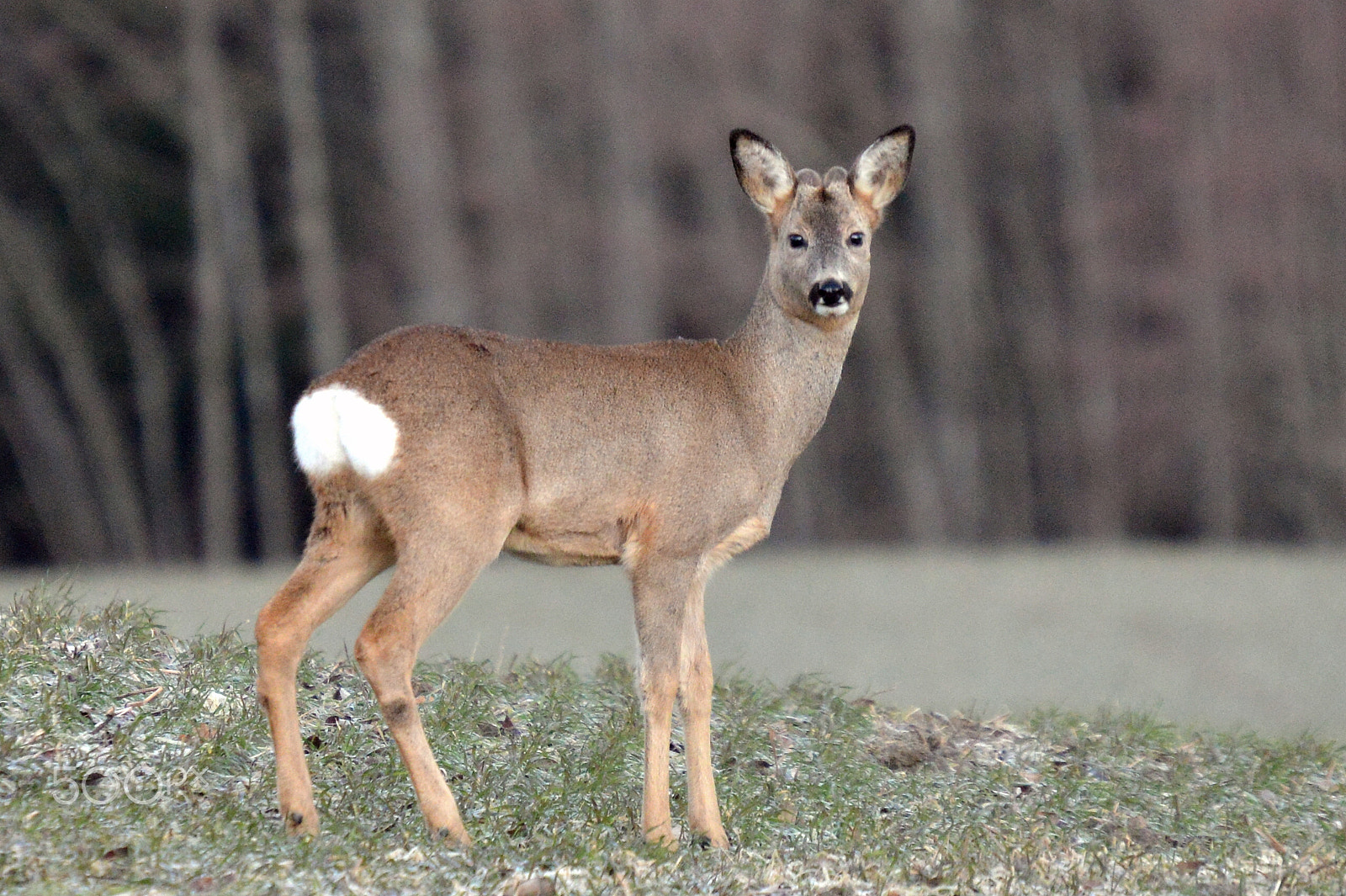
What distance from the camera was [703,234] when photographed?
29.7 metres

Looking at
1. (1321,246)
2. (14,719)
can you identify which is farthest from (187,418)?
(14,719)

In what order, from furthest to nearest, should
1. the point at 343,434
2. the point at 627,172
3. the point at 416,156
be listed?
the point at 627,172 < the point at 416,156 < the point at 343,434

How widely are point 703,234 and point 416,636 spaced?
79.6 feet

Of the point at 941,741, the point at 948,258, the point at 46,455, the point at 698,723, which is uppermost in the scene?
the point at 698,723

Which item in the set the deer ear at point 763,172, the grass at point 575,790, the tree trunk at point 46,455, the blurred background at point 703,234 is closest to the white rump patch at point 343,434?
the grass at point 575,790

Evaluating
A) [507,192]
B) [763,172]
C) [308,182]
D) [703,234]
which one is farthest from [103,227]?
[763,172]

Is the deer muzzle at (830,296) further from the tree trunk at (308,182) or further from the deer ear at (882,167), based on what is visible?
the tree trunk at (308,182)

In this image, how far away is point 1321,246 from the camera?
28672mm

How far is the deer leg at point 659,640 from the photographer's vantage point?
6.19 metres

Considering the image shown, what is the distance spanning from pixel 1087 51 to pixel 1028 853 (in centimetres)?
2605

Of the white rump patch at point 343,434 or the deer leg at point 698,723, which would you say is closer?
the white rump patch at point 343,434

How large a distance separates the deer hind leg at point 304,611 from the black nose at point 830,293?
1.79 meters

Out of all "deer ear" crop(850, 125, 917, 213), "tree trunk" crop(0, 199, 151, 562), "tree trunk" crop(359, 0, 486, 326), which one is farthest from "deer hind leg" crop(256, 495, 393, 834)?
"tree trunk" crop(0, 199, 151, 562)

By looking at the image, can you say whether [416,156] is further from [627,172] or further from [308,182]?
[627,172]
